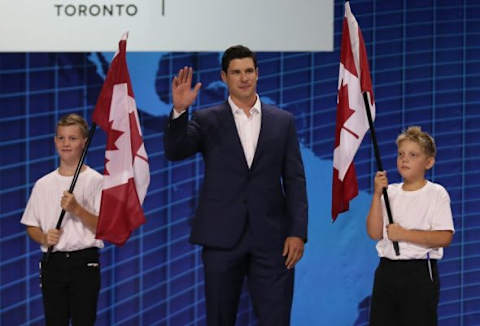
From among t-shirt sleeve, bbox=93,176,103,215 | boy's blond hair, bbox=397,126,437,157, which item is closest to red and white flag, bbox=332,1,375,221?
boy's blond hair, bbox=397,126,437,157

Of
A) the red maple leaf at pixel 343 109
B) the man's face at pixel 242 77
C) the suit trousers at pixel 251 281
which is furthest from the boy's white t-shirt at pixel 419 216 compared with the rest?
the man's face at pixel 242 77

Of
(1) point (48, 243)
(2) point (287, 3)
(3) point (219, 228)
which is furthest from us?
(2) point (287, 3)

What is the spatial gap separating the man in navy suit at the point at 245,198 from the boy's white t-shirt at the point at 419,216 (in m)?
0.48

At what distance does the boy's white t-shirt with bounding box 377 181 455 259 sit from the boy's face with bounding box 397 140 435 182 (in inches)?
2.9

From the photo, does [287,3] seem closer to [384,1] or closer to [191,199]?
[384,1]

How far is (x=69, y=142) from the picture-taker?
403 cm

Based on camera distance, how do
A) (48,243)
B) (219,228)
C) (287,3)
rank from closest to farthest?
(219,228) < (48,243) < (287,3)

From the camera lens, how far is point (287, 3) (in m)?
4.95

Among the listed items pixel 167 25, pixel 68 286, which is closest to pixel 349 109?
pixel 167 25

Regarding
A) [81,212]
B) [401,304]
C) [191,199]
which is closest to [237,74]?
[81,212]

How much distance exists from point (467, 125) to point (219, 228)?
2.24m

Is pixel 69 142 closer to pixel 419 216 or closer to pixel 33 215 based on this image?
pixel 33 215

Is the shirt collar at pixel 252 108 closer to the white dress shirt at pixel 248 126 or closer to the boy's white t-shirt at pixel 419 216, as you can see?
the white dress shirt at pixel 248 126

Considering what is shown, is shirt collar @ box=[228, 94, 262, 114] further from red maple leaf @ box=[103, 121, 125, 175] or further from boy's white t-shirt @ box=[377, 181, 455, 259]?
boy's white t-shirt @ box=[377, 181, 455, 259]
